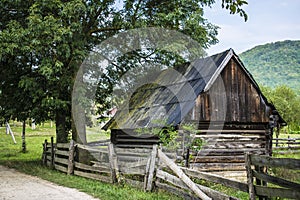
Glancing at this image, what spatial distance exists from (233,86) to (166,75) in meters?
3.75

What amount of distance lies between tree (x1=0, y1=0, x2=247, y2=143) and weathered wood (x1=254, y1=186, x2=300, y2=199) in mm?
9549

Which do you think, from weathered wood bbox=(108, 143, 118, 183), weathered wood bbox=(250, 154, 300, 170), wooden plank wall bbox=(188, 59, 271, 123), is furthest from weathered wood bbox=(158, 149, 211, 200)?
wooden plank wall bbox=(188, 59, 271, 123)

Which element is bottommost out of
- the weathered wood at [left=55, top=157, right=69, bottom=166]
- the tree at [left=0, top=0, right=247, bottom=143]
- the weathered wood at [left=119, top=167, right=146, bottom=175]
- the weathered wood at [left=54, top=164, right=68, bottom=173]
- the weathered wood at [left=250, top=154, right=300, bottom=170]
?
the weathered wood at [left=54, top=164, right=68, bottom=173]

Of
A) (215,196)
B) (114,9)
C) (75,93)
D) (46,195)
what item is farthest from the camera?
(114,9)

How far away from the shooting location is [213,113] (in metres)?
13.9

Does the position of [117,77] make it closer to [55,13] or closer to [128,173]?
[55,13]

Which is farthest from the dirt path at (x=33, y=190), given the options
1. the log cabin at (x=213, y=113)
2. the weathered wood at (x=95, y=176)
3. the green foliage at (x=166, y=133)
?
the log cabin at (x=213, y=113)

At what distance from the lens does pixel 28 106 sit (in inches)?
666

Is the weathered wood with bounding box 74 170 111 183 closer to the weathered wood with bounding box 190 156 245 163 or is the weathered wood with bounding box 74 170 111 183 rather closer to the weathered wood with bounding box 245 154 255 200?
the weathered wood with bounding box 190 156 245 163

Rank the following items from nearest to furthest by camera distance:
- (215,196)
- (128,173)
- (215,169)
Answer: (215,196) → (128,173) → (215,169)

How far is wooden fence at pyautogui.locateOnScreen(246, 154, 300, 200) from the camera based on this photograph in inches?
232

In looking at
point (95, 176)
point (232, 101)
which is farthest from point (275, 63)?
→ point (95, 176)

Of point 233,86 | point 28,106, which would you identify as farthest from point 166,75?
point 28,106

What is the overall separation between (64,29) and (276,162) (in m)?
10.0
